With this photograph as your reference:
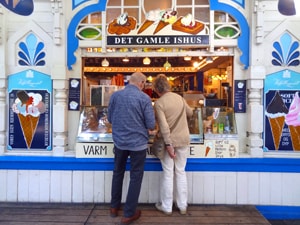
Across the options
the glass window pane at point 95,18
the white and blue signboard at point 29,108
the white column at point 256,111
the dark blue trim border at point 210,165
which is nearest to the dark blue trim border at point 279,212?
the dark blue trim border at point 210,165

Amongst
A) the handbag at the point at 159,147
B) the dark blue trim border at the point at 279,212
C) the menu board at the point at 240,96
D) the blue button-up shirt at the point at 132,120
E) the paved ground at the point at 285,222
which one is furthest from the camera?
the menu board at the point at 240,96

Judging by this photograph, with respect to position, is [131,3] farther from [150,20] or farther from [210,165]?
[210,165]

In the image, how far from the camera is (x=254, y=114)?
4.17 metres

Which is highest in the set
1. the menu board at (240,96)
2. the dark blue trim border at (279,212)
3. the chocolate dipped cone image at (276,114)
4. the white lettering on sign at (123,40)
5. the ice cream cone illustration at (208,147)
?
the white lettering on sign at (123,40)

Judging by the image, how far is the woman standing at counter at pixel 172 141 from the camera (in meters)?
3.63

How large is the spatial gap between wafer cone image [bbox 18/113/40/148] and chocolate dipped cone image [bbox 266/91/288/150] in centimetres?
322

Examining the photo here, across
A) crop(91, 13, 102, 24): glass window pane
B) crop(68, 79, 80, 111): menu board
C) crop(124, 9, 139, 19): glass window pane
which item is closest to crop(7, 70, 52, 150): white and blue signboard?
crop(68, 79, 80, 111): menu board

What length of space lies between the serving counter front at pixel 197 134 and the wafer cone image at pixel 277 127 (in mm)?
510

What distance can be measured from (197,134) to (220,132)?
0.35 meters

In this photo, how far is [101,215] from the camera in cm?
375

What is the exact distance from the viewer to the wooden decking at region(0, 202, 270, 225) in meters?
3.57

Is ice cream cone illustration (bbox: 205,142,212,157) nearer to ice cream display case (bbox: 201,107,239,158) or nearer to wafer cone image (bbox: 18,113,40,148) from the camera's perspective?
ice cream display case (bbox: 201,107,239,158)

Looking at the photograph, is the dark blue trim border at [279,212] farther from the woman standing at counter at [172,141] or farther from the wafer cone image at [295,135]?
the woman standing at counter at [172,141]

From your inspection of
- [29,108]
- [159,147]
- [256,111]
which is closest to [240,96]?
[256,111]
